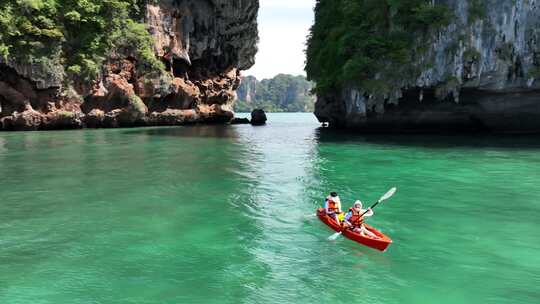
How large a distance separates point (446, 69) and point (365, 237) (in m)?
32.3

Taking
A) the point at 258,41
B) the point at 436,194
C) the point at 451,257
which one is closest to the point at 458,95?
the point at 436,194

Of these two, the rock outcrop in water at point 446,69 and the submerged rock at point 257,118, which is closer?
the rock outcrop in water at point 446,69

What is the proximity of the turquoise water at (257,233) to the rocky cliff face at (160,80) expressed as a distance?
25631 mm

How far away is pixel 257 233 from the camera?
1325cm

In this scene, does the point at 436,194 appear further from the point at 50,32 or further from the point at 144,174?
the point at 50,32

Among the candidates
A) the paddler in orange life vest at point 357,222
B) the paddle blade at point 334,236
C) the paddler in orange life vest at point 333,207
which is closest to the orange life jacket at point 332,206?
the paddler in orange life vest at point 333,207

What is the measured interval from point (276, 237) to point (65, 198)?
362 inches

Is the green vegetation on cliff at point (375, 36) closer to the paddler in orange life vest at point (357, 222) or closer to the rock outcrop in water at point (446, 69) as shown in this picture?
the rock outcrop in water at point (446, 69)

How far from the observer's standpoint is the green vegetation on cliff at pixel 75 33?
4575cm

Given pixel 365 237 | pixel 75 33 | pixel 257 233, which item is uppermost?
pixel 75 33

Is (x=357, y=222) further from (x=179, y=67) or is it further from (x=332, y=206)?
(x=179, y=67)

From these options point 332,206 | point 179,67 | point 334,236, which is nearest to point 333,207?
point 332,206

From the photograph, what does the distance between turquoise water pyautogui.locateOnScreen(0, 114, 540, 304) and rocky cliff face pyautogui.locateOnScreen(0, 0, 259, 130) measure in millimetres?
25631

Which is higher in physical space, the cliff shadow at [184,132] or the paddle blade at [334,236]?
the cliff shadow at [184,132]
